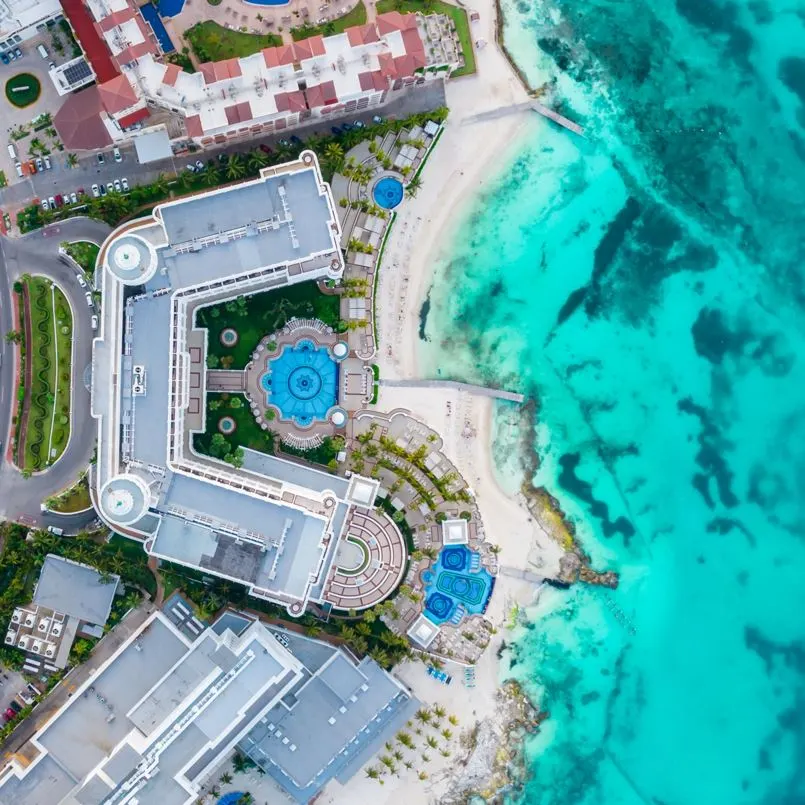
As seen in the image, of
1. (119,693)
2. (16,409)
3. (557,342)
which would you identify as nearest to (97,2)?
(16,409)

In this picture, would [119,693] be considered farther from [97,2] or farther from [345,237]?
[97,2]

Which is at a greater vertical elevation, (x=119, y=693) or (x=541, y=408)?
(x=541, y=408)

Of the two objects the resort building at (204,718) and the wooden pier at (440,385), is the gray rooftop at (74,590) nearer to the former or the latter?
the resort building at (204,718)

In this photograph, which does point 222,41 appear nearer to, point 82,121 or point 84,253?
point 82,121

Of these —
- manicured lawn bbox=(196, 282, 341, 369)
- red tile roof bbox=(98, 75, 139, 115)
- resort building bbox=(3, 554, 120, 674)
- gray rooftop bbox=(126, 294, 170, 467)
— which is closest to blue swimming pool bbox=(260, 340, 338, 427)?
manicured lawn bbox=(196, 282, 341, 369)

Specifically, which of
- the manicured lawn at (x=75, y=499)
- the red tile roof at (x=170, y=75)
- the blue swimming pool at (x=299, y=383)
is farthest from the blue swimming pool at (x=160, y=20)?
the manicured lawn at (x=75, y=499)

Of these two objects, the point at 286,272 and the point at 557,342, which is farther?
the point at 557,342
